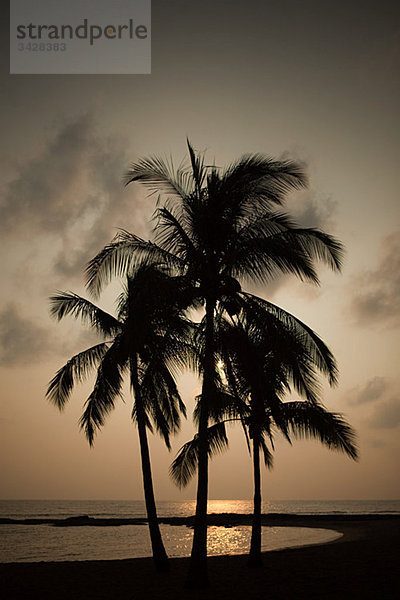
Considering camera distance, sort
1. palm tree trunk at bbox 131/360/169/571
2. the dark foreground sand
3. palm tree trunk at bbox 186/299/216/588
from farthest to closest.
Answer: palm tree trunk at bbox 131/360/169/571 < palm tree trunk at bbox 186/299/216/588 < the dark foreground sand

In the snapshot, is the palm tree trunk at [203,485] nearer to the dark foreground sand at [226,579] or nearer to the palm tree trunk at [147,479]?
the dark foreground sand at [226,579]

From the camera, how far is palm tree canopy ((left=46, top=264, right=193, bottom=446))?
13383mm

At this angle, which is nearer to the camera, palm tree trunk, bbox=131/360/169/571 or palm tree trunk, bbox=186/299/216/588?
palm tree trunk, bbox=186/299/216/588

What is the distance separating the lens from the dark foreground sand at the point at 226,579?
1255 centimetres

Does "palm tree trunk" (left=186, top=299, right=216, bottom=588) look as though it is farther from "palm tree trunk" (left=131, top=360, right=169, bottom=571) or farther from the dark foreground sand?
"palm tree trunk" (left=131, top=360, right=169, bottom=571)


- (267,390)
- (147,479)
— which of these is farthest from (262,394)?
(147,479)

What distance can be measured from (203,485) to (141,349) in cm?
439

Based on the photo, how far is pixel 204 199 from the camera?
14.4 m

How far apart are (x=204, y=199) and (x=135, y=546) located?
24.9 meters

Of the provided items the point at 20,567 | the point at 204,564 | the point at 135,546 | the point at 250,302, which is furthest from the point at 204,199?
the point at 135,546

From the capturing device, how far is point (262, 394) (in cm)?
1534

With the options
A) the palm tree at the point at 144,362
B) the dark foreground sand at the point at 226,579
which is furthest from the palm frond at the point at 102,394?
the dark foreground sand at the point at 226,579

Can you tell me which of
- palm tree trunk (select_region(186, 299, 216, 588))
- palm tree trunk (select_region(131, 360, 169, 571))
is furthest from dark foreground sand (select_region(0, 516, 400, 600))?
palm tree trunk (select_region(131, 360, 169, 571))

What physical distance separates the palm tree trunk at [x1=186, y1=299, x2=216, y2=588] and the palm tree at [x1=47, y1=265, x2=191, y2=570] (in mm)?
1090
